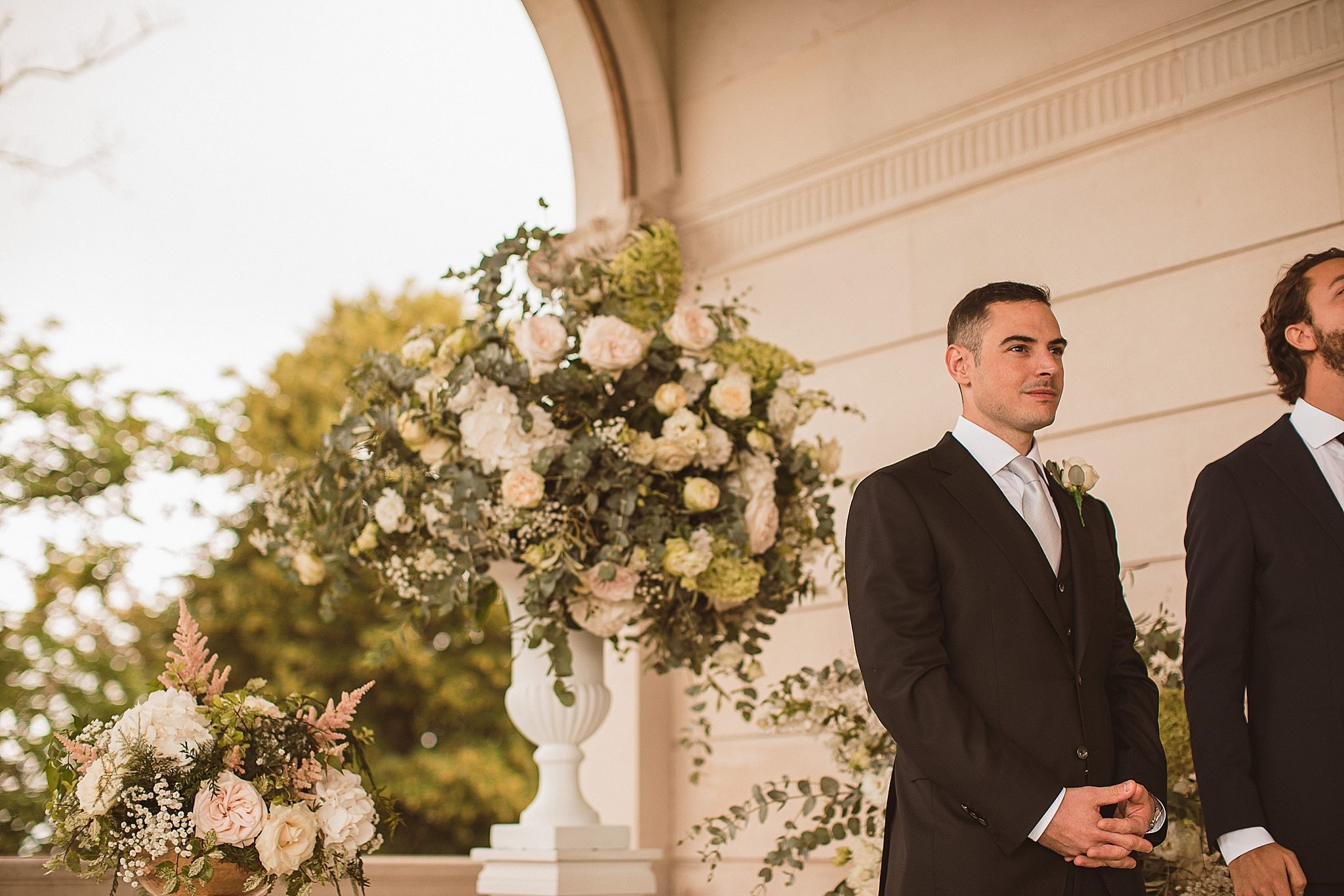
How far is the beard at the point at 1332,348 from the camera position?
2.30 m

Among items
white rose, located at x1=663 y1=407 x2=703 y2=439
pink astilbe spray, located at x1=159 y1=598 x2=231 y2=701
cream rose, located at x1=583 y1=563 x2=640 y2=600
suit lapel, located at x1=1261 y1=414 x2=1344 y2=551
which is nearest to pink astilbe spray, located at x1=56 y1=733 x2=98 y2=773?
pink astilbe spray, located at x1=159 y1=598 x2=231 y2=701

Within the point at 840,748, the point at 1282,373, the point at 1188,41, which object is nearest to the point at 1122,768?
the point at 1282,373

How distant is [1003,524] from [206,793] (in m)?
1.56

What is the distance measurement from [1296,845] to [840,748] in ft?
4.25

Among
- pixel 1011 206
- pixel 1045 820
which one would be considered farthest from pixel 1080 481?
pixel 1011 206

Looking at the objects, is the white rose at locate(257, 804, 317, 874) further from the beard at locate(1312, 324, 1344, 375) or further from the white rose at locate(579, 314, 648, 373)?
the beard at locate(1312, 324, 1344, 375)

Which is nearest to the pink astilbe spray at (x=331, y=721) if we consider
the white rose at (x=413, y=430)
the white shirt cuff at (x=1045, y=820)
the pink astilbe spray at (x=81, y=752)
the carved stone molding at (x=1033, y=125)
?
the pink astilbe spray at (x=81, y=752)

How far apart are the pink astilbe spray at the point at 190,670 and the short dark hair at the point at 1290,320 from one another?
2.20 m

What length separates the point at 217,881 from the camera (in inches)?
93.2

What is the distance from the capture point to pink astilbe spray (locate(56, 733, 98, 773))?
2.33m

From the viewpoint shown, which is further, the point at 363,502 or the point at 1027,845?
the point at 363,502

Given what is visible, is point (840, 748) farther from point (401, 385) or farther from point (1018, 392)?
→ point (401, 385)

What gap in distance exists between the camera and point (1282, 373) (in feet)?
7.95

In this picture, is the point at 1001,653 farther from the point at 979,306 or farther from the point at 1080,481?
the point at 979,306
